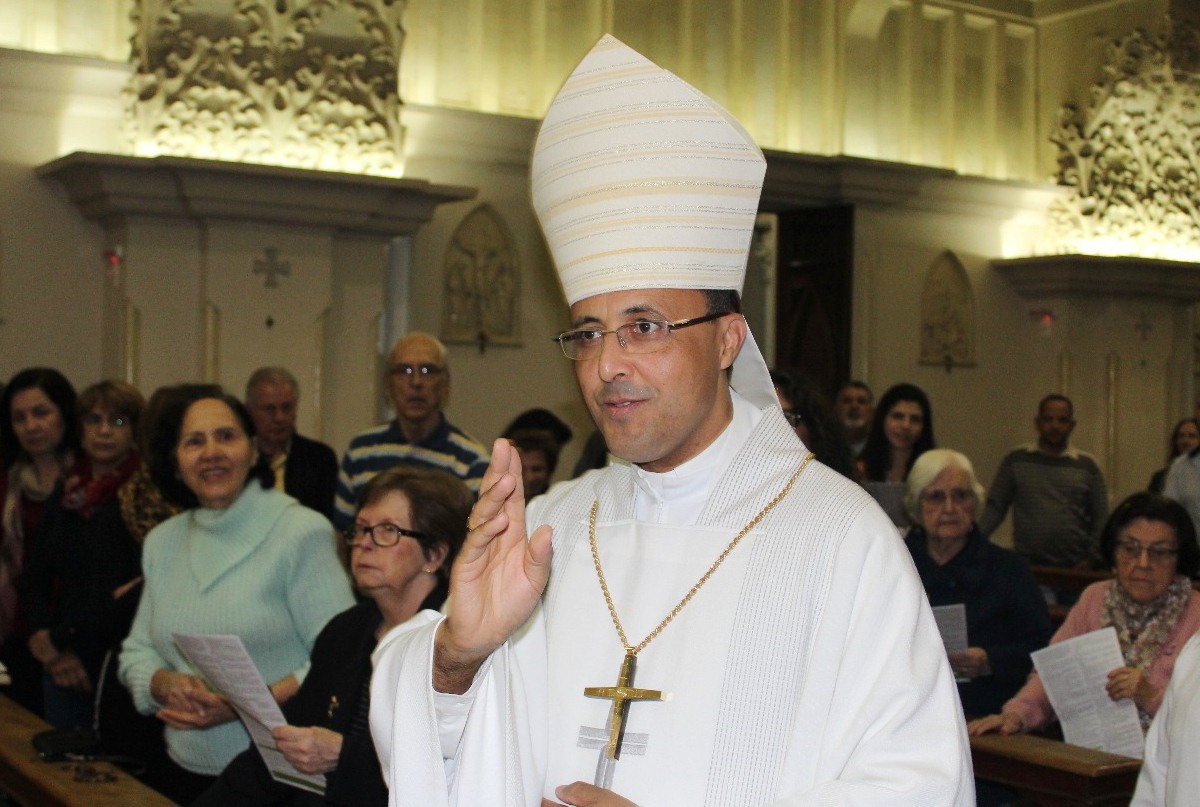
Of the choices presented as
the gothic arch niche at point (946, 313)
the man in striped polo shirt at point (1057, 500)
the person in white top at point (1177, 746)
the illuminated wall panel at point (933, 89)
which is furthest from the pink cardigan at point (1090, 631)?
the illuminated wall panel at point (933, 89)

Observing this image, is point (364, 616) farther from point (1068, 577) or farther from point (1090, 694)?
point (1068, 577)

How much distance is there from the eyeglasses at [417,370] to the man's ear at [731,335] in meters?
3.34

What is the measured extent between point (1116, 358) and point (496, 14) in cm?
557

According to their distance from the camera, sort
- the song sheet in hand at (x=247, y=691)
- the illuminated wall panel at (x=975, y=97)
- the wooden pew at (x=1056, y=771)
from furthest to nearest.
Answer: the illuminated wall panel at (x=975, y=97)
the wooden pew at (x=1056, y=771)
the song sheet in hand at (x=247, y=691)

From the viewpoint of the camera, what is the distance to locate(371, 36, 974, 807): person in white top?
6.80 ft

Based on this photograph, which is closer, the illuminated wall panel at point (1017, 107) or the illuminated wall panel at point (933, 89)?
the illuminated wall panel at point (933, 89)

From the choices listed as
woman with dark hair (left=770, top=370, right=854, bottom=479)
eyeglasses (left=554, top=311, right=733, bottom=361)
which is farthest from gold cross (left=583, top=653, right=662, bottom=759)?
woman with dark hair (left=770, top=370, right=854, bottom=479)

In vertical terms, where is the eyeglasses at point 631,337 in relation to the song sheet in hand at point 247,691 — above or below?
above

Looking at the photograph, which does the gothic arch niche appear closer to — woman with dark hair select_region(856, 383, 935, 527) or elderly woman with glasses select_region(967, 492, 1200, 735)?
woman with dark hair select_region(856, 383, 935, 527)

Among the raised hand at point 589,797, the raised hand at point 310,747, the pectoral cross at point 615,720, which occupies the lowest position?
the raised hand at point 310,747

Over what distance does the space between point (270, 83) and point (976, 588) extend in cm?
457

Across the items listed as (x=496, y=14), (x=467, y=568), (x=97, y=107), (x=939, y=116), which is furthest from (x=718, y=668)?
(x=939, y=116)

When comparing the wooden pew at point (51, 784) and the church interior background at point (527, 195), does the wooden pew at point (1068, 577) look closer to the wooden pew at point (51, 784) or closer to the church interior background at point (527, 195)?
the church interior background at point (527, 195)

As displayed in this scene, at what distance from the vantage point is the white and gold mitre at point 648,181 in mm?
2344
